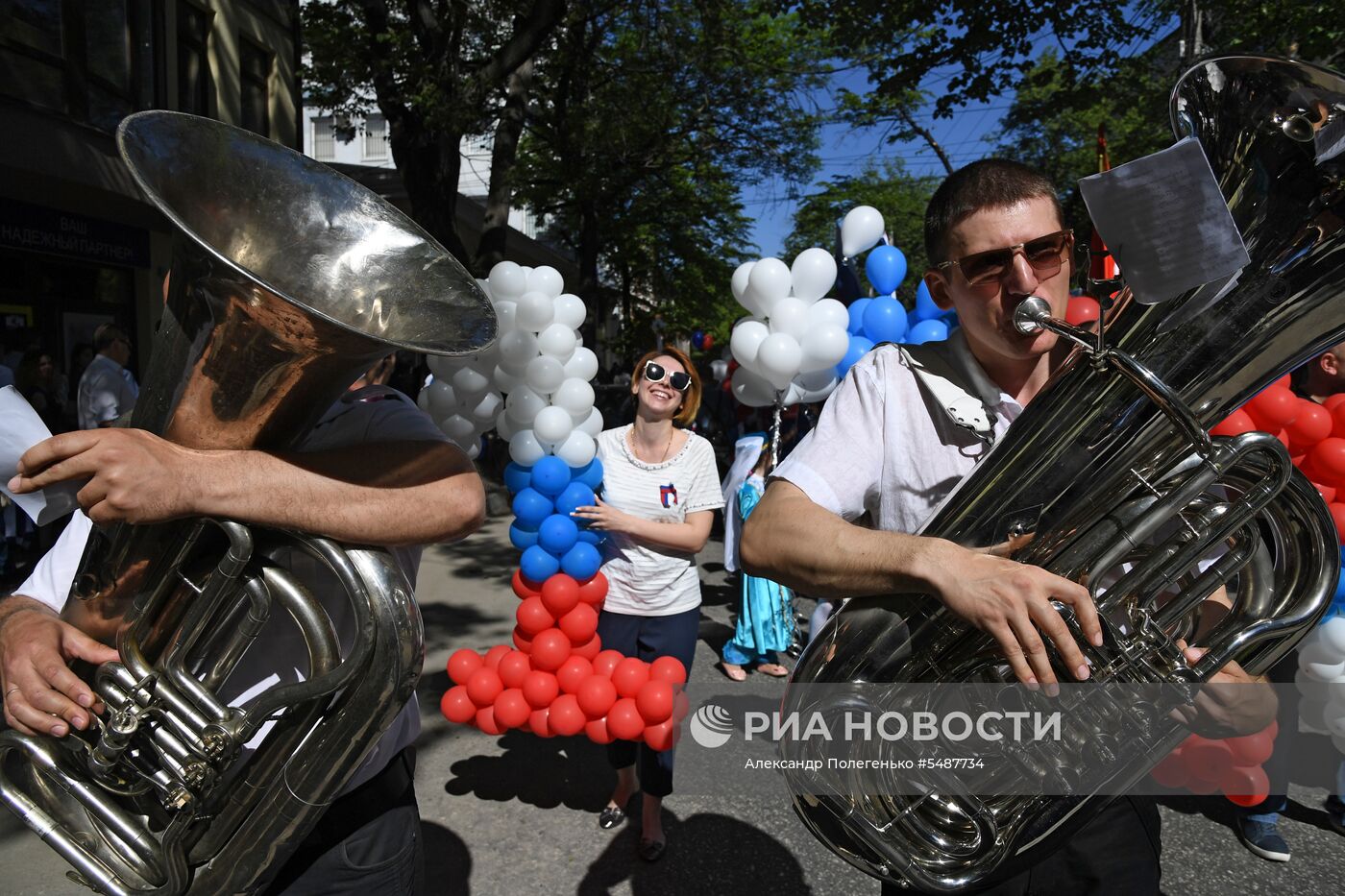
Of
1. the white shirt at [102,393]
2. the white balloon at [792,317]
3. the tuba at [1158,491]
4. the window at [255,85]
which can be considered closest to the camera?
the tuba at [1158,491]

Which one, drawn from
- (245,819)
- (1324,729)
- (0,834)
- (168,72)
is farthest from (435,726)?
(168,72)

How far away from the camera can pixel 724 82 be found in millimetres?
13820

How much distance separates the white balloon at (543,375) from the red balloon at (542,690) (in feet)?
5.11

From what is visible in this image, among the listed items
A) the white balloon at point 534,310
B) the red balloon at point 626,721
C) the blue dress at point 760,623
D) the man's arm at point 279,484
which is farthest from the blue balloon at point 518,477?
the man's arm at point 279,484

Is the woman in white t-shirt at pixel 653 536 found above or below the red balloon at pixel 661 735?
above

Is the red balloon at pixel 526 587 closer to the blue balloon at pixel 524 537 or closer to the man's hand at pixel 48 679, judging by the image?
the blue balloon at pixel 524 537

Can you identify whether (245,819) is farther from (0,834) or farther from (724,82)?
(724,82)

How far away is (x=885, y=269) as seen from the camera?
5.32 meters

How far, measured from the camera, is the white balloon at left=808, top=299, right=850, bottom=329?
4617 millimetres

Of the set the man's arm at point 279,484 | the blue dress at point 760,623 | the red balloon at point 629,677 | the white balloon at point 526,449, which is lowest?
the blue dress at point 760,623

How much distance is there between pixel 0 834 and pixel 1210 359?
405cm

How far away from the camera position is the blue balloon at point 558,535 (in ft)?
11.5

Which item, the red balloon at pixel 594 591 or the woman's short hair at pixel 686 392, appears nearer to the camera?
the red balloon at pixel 594 591

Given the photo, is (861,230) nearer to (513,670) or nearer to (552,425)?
(552,425)
